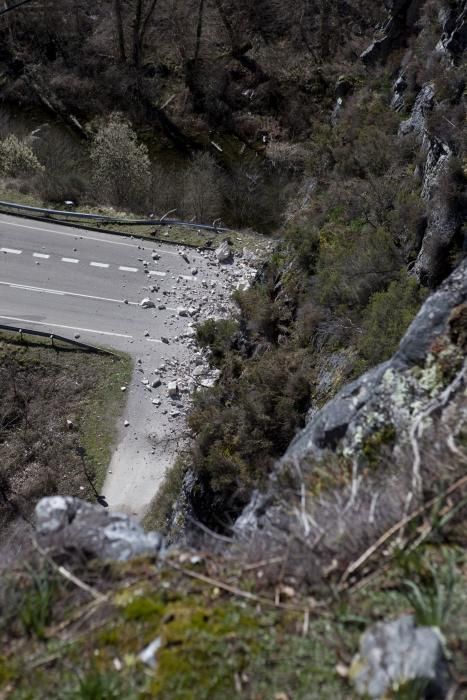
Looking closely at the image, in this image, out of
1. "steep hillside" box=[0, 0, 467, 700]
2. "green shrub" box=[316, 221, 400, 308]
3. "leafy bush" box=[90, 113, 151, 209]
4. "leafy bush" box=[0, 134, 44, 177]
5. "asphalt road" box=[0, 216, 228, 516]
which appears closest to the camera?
"steep hillside" box=[0, 0, 467, 700]

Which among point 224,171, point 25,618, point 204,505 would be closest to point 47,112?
point 224,171

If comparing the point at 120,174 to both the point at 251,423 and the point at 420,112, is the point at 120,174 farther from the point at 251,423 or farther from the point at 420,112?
the point at 251,423

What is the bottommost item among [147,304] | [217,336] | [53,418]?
[53,418]

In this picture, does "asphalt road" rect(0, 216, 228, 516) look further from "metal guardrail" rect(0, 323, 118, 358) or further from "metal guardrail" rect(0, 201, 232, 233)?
"metal guardrail" rect(0, 201, 232, 233)

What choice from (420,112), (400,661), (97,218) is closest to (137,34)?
(97,218)

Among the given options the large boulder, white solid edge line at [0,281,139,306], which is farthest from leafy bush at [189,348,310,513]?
the large boulder

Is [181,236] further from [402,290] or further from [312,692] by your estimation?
[312,692]

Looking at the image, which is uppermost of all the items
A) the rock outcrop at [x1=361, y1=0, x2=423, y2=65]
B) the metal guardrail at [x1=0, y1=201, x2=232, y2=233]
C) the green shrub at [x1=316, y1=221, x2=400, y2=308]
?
the rock outcrop at [x1=361, y1=0, x2=423, y2=65]
